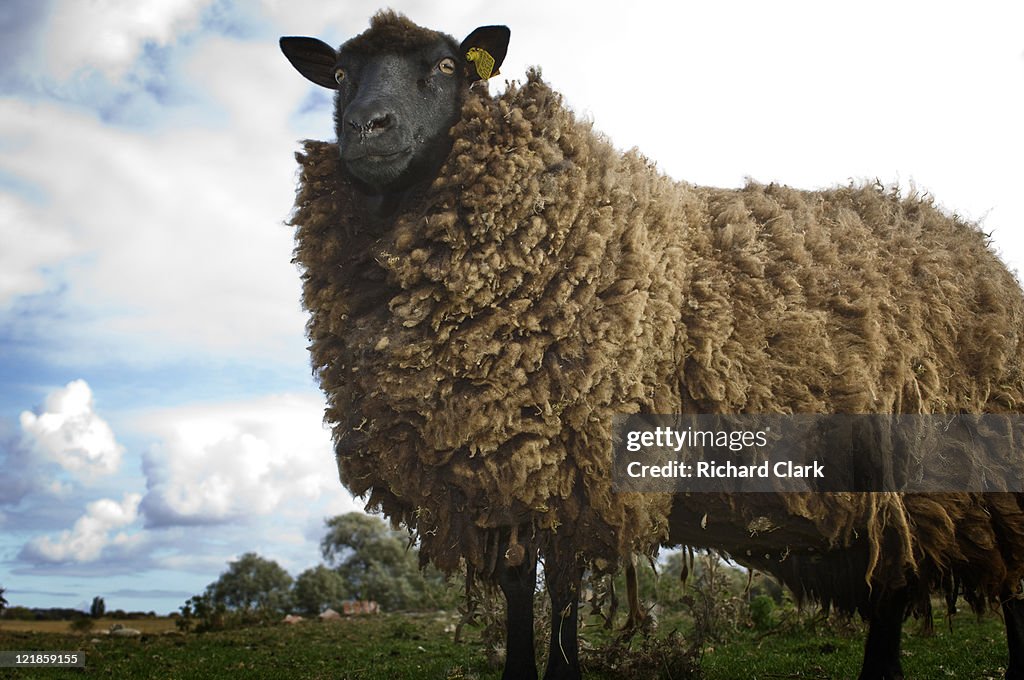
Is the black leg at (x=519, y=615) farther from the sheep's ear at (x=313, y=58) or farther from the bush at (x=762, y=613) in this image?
the bush at (x=762, y=613)

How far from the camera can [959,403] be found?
197 inches

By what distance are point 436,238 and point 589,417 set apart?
4.29 ft

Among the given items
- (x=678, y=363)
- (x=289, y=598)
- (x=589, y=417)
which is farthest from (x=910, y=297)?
(x=289, y=598)

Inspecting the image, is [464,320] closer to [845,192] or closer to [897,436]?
[897,436]

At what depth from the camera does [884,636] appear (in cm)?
562

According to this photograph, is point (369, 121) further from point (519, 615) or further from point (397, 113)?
point (519, 615)

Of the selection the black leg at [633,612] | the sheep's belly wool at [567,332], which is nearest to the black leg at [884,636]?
the sheep's belly wool at [567,332]

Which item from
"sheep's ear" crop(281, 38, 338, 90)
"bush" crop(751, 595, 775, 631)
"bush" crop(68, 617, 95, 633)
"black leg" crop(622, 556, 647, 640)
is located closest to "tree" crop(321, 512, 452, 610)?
"bush" crop(68, 617, 95, 633)

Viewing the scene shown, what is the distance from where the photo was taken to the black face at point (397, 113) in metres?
4.11

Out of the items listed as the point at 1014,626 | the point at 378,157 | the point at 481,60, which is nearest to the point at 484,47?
the point at 481,60

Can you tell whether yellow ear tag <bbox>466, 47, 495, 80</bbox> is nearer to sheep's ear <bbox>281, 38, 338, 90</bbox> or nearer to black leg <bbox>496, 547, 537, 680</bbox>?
sheep's ear <bbox>281, 38, 338, 90</bbox>

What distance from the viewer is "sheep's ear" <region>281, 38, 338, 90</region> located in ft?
17.1

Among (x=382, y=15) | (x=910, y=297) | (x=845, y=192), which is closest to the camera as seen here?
(x=382, y=15)

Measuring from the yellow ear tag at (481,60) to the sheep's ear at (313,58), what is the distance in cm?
→ 106
